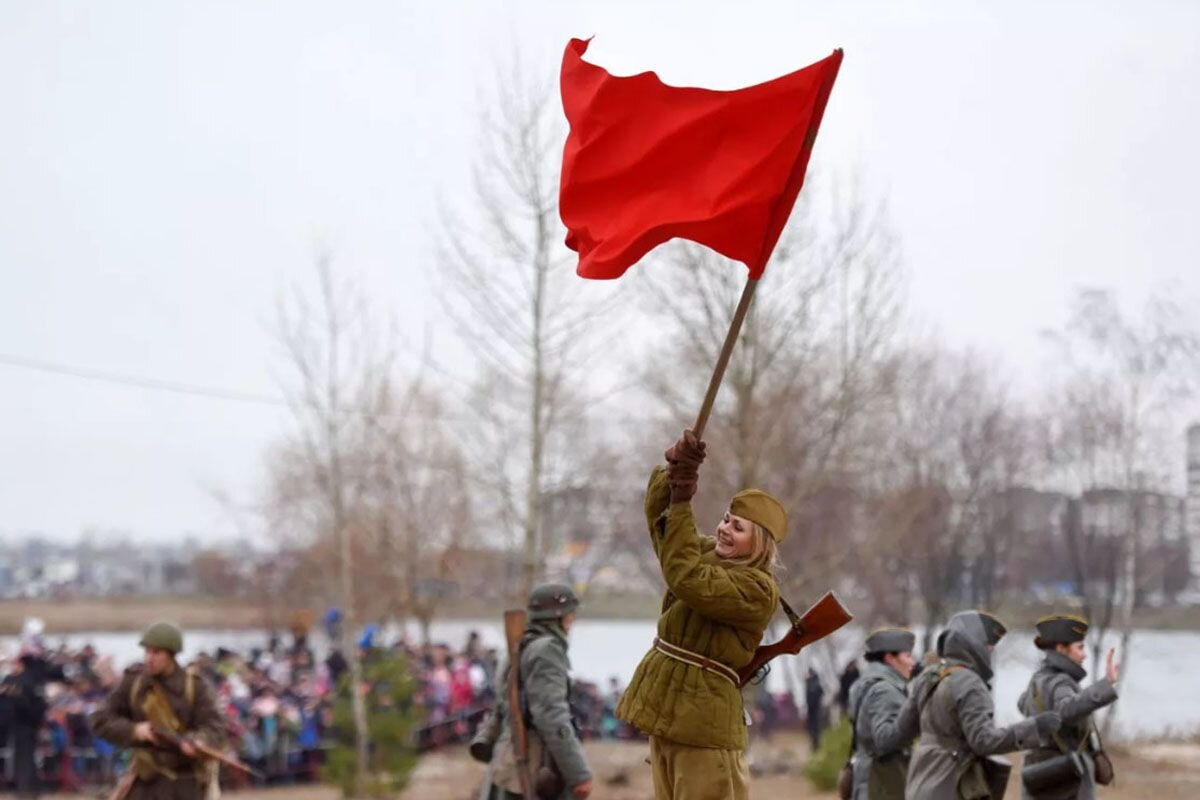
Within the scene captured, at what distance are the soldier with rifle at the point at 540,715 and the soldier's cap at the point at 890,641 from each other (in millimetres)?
1932

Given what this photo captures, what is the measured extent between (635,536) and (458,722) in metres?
11.0

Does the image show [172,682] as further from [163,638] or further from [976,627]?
[976,627]

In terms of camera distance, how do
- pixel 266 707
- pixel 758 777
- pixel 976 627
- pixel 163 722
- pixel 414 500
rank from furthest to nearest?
pixel 414 500, pixel 758 777, pixel 266 707, pixel 163 722, pixel 976 627

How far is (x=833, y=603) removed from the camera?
6.96 m

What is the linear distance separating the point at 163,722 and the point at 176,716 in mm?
90

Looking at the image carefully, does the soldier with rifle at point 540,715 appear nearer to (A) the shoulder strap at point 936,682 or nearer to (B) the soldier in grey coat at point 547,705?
(B) the soldier in grey coat at point 547,705

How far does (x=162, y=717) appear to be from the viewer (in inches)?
413

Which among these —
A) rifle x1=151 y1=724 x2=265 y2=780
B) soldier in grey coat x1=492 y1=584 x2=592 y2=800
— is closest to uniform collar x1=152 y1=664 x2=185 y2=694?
rifle x1=151 y1=724 x2=265 y2=780

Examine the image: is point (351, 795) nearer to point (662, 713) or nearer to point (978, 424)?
point (662, 713)

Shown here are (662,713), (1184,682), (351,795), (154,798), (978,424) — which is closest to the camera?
(662,713)

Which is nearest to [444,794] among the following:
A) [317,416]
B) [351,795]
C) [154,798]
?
[351,795]

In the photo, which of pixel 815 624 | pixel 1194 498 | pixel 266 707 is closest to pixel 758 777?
pixel 266 707

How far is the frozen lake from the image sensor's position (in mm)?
29703

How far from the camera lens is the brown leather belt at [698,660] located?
638 cm
